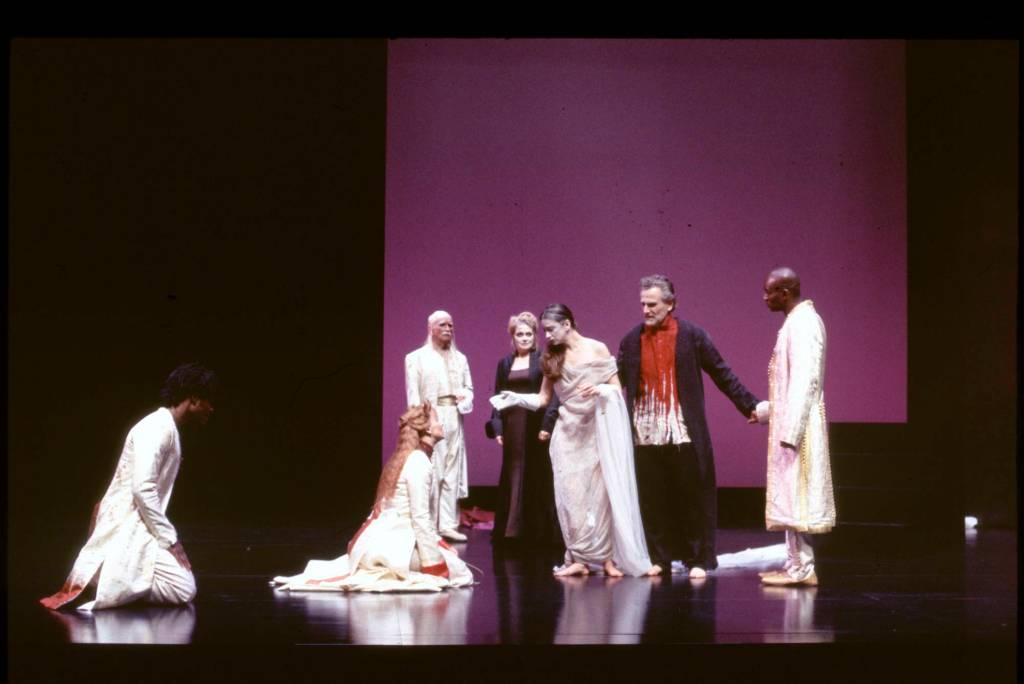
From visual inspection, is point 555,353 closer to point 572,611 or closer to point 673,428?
point 673,428

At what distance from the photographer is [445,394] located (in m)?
7.90

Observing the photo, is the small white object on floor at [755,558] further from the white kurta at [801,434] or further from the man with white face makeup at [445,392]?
the man with white face makeup at [445,392]

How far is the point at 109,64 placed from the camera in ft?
27.8

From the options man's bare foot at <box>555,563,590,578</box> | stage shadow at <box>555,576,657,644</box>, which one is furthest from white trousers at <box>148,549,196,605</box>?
man's bare foot at <box>555,563,590,578</box>

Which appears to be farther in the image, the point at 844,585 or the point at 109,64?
the point at 109,64

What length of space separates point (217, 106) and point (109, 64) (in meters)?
0.74

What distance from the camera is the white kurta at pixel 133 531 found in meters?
4.80

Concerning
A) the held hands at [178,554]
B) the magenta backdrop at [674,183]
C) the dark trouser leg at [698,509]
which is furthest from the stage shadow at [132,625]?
the magenta backdrop at [674,183]

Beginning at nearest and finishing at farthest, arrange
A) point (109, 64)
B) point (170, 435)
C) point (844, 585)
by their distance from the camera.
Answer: point (170, 435), point (844, 585), point (109, 64)

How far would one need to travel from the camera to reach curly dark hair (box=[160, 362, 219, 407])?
488 centimetres

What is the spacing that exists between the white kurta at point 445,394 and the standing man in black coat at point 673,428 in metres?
1.96

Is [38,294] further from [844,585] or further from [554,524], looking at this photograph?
[844,585]

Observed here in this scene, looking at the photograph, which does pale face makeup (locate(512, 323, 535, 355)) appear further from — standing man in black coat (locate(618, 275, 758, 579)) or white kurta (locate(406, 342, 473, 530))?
standing man in black coat (locate(618, 275, 758, 579))

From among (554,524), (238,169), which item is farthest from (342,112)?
(554,524)
